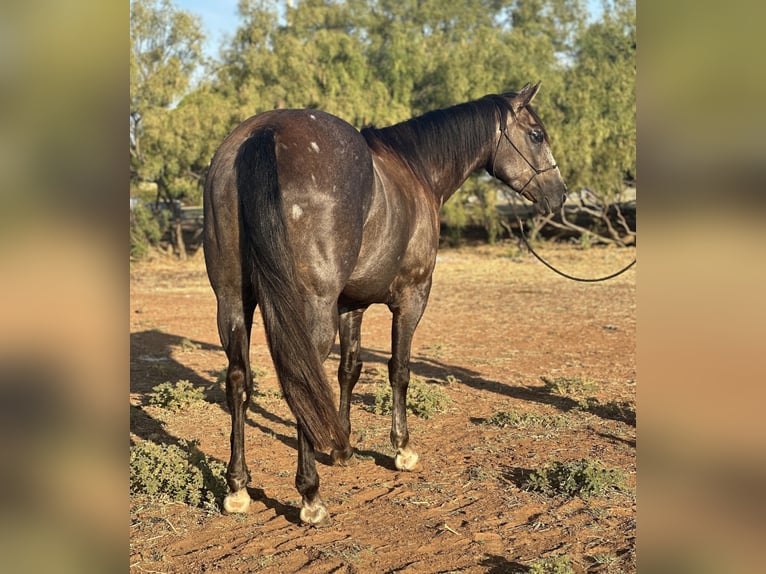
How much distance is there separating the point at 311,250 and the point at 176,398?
3063 mm

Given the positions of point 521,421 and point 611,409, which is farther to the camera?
point 611,409

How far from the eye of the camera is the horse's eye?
5.07 metres

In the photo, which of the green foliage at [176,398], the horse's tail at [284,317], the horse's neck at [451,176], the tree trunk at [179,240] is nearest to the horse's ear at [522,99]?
the horse's neck at [451,176]

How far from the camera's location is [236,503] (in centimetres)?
374

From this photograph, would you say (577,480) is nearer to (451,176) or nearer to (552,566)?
(552,566)

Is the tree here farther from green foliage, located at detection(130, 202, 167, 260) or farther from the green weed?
the green weed

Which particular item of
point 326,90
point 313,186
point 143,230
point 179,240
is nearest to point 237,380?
point 313,186

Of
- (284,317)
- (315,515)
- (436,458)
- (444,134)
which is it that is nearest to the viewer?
(284,317)

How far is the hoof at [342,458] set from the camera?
4340 millimetres
